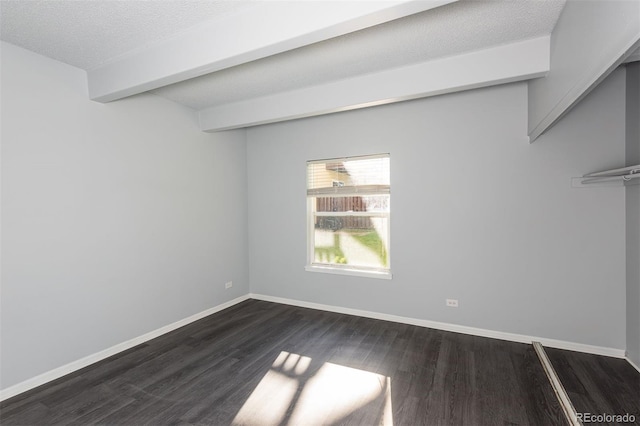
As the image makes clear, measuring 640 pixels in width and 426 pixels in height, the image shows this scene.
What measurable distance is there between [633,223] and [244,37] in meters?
3.48

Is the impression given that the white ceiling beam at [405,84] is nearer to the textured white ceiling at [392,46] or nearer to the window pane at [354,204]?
the textured white ceiling at [392,46]

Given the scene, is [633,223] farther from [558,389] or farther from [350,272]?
[350,272]

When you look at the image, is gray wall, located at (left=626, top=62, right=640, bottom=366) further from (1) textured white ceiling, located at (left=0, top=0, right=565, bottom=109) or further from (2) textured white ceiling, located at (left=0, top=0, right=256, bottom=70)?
(2) textured white ceiling, located at (left=0, top=0, right=256, bottom=70)

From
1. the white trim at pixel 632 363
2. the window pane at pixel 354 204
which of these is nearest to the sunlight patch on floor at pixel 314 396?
the window pane at pixel 354 204

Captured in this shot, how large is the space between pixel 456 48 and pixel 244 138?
317 cm

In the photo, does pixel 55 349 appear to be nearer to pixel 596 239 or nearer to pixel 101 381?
pixel 101 381

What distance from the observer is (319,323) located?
12.3 feet

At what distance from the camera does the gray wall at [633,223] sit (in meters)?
2.57

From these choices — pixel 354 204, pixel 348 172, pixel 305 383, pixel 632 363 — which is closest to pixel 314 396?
pixel 305 383

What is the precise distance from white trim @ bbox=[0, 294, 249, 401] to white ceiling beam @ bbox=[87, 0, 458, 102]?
2436 mm

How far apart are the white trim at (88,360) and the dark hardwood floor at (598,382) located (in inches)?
151

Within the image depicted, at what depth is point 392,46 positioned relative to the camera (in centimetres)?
248

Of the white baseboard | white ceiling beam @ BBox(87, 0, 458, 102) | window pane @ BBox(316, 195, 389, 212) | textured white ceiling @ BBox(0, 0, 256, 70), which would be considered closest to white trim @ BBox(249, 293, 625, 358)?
the white baseboard

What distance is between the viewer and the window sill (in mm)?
3803
